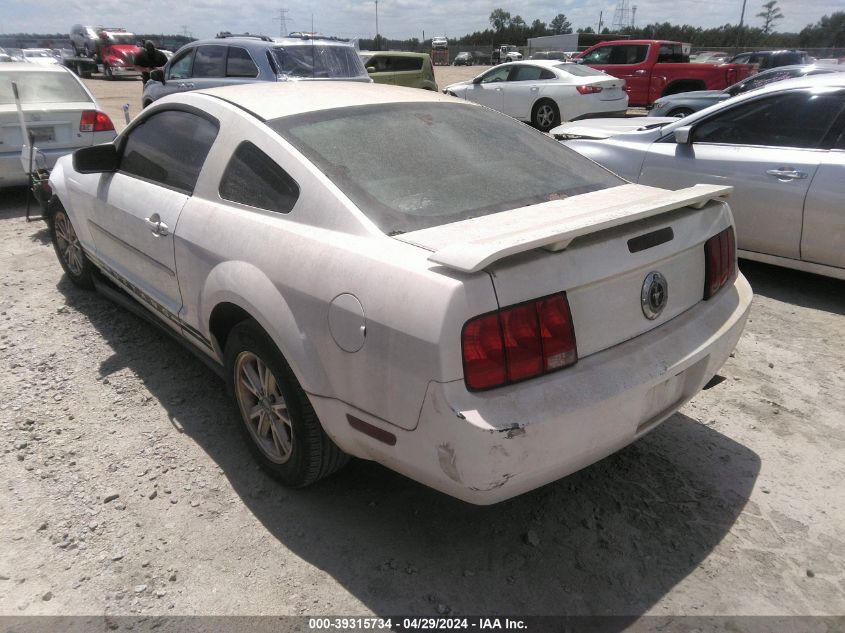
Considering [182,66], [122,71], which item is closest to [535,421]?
[182,66]

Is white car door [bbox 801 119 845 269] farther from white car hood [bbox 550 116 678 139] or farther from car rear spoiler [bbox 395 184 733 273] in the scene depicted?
car rear spoiler [bbox 395 184 733 273]

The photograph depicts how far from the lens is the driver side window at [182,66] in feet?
35.6

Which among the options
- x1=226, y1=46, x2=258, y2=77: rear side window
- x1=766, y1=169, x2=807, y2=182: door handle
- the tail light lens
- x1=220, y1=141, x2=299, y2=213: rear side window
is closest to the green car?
x1=226, y1=46, x2=258, y2=77: rear side window

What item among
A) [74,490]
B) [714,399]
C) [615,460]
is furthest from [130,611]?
[714,399]

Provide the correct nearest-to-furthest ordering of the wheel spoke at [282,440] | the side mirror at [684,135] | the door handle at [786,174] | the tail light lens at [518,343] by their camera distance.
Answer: the tail light lens at [518,343] → the wheel spoke at [282,440] → the door handle at [786,174] → the side mirror at [684,135]

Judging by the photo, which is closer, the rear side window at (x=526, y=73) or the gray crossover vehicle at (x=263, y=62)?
the gray crossover vehicle at (x=263, y=62)

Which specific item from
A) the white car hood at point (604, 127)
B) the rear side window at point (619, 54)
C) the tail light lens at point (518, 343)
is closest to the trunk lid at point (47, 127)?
the white car hood at point (604, 127)

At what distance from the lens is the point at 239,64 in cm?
971

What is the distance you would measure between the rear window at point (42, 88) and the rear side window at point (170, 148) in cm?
469

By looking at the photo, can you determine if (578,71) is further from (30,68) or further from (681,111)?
(30,68)

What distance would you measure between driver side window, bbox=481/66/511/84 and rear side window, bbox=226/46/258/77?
6462 millimetres

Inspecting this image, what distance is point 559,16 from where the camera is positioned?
302 feet

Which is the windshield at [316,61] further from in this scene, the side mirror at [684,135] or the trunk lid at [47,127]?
the side mirror at [684,135]

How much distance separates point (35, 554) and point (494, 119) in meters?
2.74
